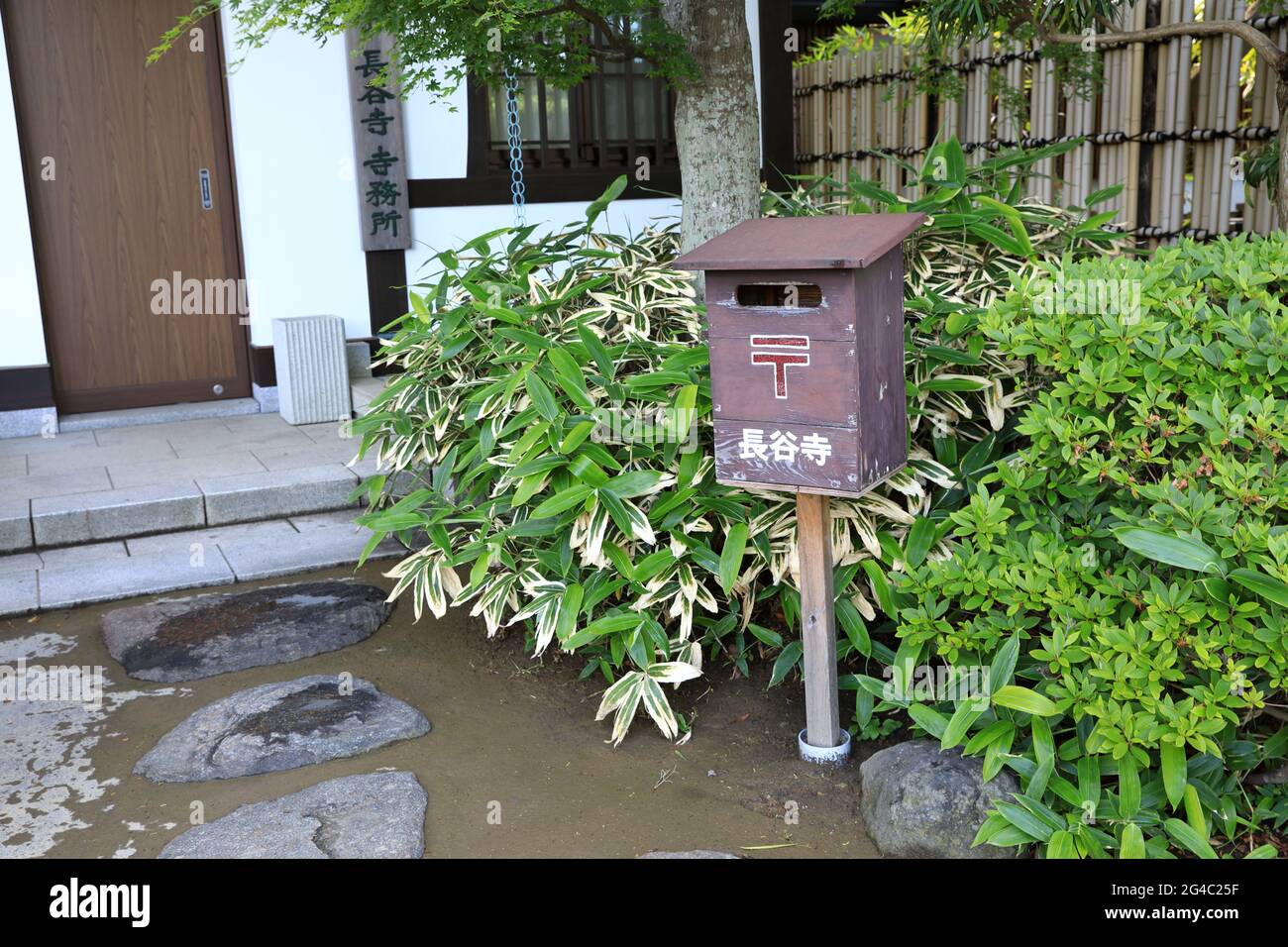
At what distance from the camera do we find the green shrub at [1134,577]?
255 centimetres

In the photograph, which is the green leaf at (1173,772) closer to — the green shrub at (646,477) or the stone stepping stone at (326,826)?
the green shrub at (646,477)

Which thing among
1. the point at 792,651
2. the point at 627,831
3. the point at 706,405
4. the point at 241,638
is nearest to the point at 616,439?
the point at 706,405

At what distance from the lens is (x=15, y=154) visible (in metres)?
6.69

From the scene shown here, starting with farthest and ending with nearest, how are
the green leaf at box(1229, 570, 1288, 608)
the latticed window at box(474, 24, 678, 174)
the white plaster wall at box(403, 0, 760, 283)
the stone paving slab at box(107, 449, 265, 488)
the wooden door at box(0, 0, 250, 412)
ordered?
the latticed window at box(474, 24, 678, 174)
the white plaster wall at box(403, 0, 760, 283)
the wooden door at box(0, 0, 250, 412)
the stone paving slab at box(107, 449, 265, 488)
the green leaf at box(1229, 570, 1288, 608)

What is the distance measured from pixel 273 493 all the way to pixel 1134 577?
4.11 m

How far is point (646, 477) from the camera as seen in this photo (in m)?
3.56

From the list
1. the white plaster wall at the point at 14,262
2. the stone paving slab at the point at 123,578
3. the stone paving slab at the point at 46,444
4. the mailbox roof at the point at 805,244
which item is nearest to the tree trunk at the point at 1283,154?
the mailbox roof at the point at 805,244

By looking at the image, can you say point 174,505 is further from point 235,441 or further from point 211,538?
point 235,441

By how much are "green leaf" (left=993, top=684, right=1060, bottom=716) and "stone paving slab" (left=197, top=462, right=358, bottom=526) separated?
374 cm

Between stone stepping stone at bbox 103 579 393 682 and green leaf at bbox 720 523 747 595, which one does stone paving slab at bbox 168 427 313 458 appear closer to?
stone stepping stone at bbox 103 579 393 682

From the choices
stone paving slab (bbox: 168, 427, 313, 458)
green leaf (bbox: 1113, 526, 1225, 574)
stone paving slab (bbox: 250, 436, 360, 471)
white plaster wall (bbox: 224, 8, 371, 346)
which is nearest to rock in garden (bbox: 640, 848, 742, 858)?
green leaf (bbox: 1113, 526, 1225, 574)

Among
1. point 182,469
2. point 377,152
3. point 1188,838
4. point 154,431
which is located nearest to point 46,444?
point 154,431

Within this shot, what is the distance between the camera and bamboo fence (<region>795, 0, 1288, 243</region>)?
18.2 ft

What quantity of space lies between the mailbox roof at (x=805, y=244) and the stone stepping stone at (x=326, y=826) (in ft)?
5.39
